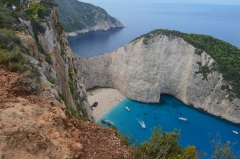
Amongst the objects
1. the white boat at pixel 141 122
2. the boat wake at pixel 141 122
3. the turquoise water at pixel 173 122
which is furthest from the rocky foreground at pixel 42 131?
the boat wake at pixel 141 122

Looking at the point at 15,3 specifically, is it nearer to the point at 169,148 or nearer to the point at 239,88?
the point at 169,148

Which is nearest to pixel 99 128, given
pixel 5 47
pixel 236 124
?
pixel 5 47

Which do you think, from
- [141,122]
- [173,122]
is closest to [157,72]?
[173,122]

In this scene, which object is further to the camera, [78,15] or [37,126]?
[78,15]

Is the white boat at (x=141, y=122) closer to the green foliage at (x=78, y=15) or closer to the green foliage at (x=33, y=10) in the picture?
the green foliage at (x=33, y=10)

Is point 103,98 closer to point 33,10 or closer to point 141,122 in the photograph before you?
point 141,122

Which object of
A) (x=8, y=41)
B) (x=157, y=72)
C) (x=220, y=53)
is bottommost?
(x=157, y=72)

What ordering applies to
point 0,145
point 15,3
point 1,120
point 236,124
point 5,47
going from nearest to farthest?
point 0,145, point 1,120, point 5,47, point 15,3, point 236,124
